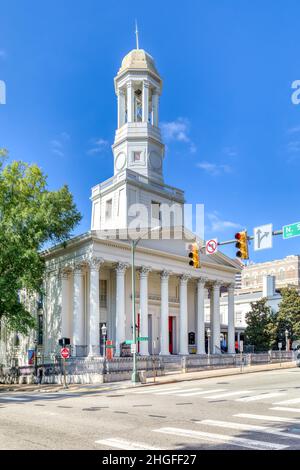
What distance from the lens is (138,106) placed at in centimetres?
6091

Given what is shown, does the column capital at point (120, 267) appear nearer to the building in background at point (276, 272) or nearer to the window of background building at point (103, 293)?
the window of background building at point (103, 293)

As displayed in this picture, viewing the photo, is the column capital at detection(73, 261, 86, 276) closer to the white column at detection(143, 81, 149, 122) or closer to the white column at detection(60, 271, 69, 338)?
the white column at detection(60, 271, 69, 338)

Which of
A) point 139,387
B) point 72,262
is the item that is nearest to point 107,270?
point 72,262

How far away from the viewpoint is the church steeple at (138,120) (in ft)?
186

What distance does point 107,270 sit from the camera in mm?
50250

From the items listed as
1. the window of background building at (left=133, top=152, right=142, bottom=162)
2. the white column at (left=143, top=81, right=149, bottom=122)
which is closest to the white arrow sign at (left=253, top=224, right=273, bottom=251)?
the window of background building at (left=133, top=152, right=142, bottom=162)

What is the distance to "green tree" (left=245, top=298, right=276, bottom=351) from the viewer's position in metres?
69.3

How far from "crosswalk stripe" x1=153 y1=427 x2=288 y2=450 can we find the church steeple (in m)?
46.2

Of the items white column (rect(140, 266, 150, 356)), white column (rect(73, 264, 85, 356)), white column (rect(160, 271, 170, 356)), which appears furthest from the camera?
white column (rect(160, 271, 170, 356))

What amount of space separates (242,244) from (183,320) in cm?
3277

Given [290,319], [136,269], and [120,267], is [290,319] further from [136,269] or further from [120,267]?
[120,267]

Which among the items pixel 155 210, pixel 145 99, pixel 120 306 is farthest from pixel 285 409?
pixel 145 99
